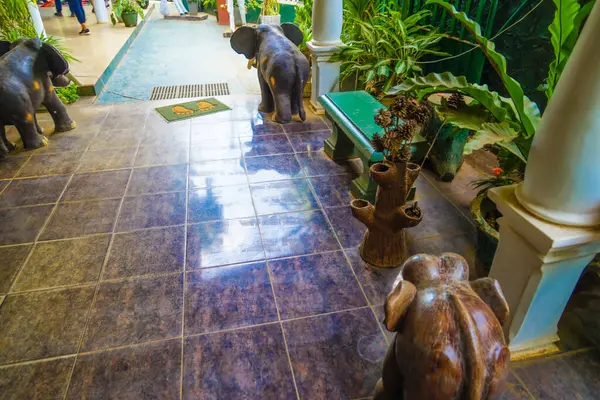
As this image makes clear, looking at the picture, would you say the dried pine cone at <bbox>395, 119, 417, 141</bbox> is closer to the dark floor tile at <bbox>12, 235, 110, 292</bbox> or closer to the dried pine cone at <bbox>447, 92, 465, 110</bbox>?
the dried pine cone at <bbox>447, 92, 465, 110</bbox>

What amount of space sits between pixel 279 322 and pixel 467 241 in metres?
1.14

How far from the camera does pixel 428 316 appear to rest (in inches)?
33.5

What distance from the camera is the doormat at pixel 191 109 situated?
12.0 feet

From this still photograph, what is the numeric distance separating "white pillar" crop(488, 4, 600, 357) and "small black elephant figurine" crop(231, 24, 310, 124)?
232 cm

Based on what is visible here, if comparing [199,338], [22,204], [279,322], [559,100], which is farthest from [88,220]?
[559,100]

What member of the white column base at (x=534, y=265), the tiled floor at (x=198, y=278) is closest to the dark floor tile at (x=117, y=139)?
the tiled floor at (x=198, y=278)

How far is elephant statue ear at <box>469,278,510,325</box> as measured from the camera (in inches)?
36.7

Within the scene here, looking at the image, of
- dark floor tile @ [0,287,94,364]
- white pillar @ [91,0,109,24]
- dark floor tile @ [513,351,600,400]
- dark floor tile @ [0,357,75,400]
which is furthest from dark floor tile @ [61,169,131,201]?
white pillar @ [91,0,109,24]

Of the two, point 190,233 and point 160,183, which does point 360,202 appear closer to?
point 190,233

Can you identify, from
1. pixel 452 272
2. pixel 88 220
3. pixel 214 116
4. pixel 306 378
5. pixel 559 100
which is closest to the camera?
pixel 452 272

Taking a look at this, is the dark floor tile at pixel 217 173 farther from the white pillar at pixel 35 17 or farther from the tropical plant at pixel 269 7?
the tropical plant at pixel 269 7

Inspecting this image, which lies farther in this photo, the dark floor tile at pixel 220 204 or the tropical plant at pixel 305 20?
the tropical plant at pixel 305 20

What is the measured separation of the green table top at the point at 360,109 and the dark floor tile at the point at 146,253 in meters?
1.23

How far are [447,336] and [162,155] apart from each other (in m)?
2.62
